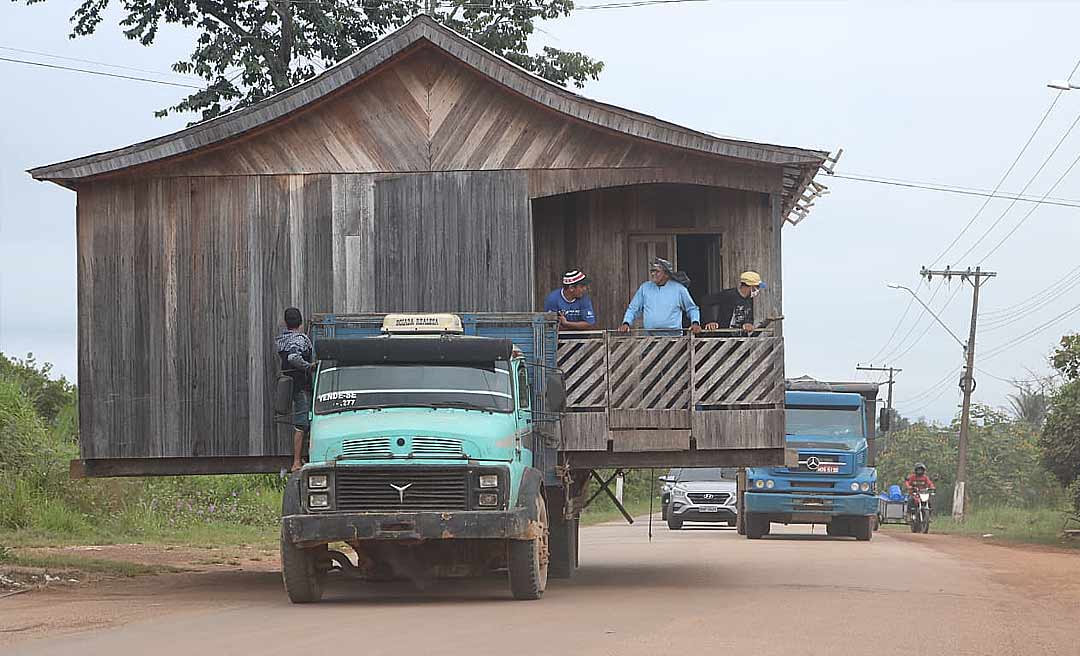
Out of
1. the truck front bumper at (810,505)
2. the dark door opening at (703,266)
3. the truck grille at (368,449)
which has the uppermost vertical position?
the dark door opening at (703,266)

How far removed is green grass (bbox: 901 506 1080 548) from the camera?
31.7m

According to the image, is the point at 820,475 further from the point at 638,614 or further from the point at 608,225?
the point at 638,614

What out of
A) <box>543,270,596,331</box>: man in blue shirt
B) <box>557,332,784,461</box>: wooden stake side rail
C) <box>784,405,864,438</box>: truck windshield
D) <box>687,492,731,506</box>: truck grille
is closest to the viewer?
<box>557,332,784,461</box>: wooden stake side rail

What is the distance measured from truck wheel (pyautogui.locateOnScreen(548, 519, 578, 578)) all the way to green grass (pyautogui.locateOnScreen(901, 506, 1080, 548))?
47.7 feet

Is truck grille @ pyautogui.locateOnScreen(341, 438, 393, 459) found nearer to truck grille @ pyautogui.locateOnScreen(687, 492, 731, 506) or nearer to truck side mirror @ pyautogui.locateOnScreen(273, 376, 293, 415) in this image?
truck side mirror @ pyautogui.locateOnScreen(273, 376, 293, 415)

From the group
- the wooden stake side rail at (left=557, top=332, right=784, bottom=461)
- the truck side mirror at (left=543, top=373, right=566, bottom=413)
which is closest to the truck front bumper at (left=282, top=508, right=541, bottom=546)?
the truck side mirror at (left=543, top=373, right=566, bottom=413)

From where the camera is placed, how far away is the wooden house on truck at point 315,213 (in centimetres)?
1778

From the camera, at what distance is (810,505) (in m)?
28.4

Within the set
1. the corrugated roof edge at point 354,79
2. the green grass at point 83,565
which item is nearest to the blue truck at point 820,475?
the corrugated roof edge at point 354,79

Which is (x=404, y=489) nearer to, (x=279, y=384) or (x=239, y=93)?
(x=279, y=384)

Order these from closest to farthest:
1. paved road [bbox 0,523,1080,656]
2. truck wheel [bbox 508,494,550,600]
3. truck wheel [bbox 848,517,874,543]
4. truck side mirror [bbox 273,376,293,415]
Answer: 1. paved road [bbox 0,523,1080,656]
2. truck wheel [bbox 508,494,550,600]
3. truck side mirror [bbox 273,376,293,415]
4. truck wheel [bbox 848,517,874,543]

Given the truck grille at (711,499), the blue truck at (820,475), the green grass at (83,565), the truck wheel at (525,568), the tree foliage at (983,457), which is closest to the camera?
the truck wheel at (525,568)

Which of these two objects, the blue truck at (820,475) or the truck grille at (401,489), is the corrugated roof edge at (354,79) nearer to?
the truck grille at (401,489)

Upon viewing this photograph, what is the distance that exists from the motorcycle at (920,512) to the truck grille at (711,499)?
5.69 m
